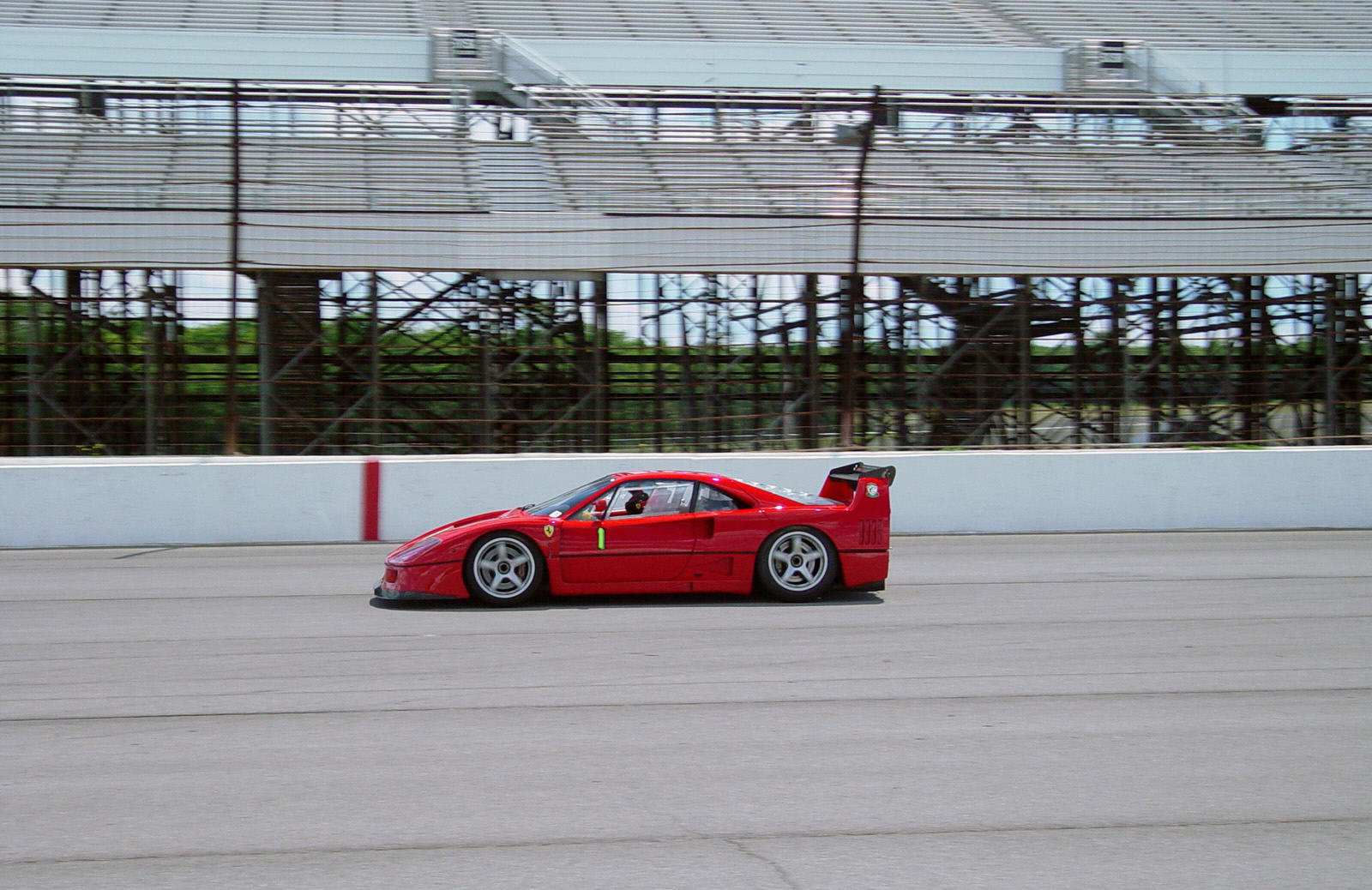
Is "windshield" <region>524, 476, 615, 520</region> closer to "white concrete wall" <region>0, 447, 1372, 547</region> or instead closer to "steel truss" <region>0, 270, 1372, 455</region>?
"white concrete wall" <region>0, 447, 1372, 547</region>

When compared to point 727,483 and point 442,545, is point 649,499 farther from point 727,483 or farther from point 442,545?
point 442,545

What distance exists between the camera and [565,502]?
842 centimetres

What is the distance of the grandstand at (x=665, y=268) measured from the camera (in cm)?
1628

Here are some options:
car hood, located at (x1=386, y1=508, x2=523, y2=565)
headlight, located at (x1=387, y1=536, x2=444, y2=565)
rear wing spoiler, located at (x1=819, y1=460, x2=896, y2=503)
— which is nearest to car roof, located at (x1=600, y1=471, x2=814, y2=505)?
rear wing spoiler, located at (x1=819, y1=460, x2=896, y2=503)

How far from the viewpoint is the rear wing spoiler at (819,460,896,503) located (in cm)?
862

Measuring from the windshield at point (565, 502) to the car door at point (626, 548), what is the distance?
A: 13cm

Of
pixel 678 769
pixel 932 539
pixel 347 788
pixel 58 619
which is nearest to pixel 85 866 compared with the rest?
pixel 347 788

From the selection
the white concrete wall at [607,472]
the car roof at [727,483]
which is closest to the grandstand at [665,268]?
the white concrete wall at [607,472]

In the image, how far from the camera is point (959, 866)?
3.47 m

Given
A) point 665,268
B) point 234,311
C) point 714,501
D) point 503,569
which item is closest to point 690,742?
point 503,569

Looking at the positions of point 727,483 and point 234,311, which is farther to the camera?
point 234,311

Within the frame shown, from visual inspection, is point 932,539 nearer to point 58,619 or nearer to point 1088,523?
point 1088,523

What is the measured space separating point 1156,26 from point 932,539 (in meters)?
23.9

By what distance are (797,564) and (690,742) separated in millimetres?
3672
